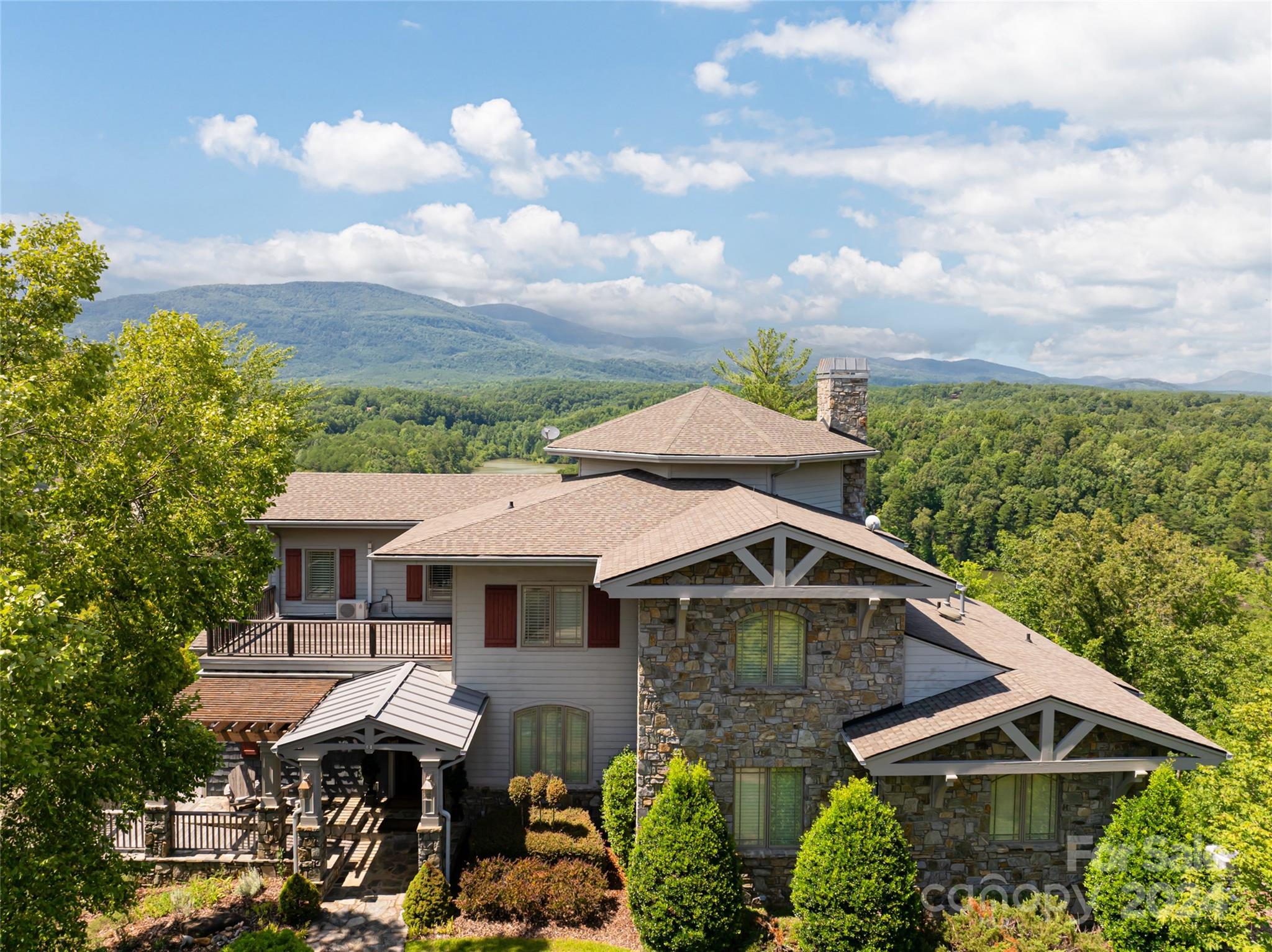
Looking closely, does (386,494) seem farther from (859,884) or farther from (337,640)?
(859,884)

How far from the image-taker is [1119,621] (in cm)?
2820

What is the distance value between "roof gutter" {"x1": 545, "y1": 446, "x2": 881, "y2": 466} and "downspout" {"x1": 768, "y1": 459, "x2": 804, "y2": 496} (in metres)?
0.36

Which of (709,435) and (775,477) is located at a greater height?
(709,435)

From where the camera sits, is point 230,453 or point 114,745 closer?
point 114,745

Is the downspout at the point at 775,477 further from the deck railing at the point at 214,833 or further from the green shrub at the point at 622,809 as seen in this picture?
the deck railing at the point at 214,833

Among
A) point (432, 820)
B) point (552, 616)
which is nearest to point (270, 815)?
point (432, 820)

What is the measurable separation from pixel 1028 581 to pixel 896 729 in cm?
2082

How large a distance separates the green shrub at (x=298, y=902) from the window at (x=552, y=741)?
4.43 m

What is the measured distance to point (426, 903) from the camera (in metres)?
13.1

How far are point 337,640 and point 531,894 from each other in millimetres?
7384

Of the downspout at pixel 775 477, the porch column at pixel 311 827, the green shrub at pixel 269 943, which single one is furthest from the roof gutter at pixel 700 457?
the green shrub at pixel 269 943

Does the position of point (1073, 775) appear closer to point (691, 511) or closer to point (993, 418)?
point (691, 511)

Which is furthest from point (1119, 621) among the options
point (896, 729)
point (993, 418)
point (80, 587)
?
point (993, 418)

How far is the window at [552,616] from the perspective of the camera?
16.5m
